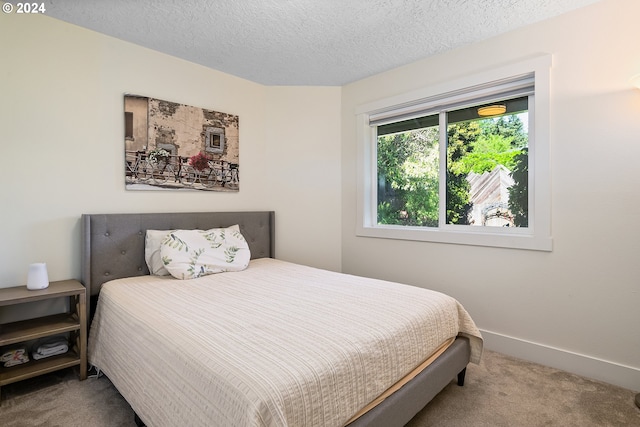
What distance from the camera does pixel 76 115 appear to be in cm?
225

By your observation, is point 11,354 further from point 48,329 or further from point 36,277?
point 36,277

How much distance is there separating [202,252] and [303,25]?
6.01 feet

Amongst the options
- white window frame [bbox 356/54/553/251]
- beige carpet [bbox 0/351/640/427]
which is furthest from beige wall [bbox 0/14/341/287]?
white window frame [bbox 356/54/553/251]

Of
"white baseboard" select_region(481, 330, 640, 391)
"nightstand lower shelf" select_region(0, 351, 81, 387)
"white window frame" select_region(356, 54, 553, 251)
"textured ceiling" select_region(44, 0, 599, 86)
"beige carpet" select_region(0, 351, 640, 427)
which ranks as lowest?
"beige carpet" select_region(0, 351, 640, 427)

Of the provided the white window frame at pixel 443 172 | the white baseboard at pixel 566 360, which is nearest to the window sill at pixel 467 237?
the white window frame at pixel 443 172

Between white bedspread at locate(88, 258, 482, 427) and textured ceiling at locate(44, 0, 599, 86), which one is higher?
textured ceiling at locate(44, 0, 599, 86)

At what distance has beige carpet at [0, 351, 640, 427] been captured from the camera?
158 cm

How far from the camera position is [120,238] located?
2.31 metres

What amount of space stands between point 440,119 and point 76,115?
292 centimetres

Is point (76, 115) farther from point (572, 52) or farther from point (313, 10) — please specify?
point (572, 52)

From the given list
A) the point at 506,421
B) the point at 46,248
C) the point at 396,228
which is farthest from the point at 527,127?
the point at 46,248

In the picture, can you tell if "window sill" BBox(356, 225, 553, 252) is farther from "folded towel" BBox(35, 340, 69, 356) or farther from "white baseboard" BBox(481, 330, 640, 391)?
"folded towel" BBox(35, 340, 69, 356)

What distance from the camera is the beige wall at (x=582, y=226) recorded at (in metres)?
1.89

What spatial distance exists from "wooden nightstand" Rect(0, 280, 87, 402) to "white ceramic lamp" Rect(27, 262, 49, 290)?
3cm
